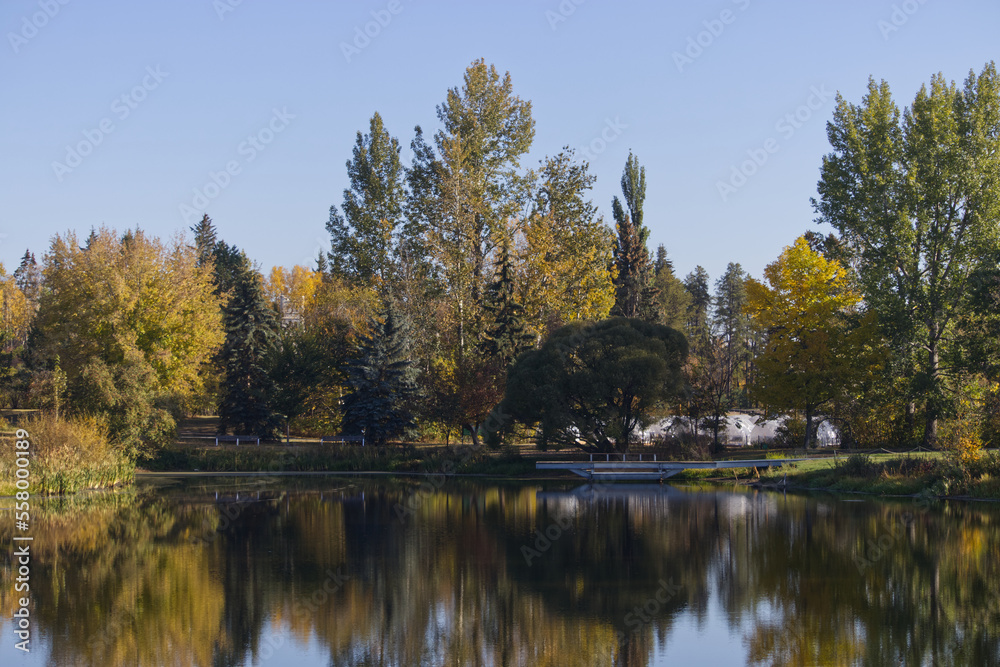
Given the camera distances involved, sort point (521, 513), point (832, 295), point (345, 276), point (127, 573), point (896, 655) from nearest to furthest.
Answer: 1. point (896, 655)
2. point (127, 573)
3. point (521, 513)
4. point (832, 295)
5. point (345, 276)

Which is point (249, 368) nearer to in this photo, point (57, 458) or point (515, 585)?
point (57, 458)

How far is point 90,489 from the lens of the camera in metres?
34.6

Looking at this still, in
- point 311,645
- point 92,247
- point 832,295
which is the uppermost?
point 92,247

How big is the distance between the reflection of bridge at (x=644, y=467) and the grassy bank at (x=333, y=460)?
14.6 feet

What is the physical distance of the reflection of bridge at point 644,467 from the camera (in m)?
39.1

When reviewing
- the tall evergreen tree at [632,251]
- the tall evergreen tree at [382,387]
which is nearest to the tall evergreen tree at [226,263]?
the tall evergreen tree at [382,387]

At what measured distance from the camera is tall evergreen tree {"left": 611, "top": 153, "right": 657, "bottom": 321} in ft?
215

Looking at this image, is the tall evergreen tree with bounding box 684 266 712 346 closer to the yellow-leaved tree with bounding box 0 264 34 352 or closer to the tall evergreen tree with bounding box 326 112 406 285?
the tall evergreen tree with bounding box 326 112 406 285

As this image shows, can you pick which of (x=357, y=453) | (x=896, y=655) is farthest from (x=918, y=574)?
(x=357, y=453)

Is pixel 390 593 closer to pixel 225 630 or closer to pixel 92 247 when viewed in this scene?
pixel 225 630

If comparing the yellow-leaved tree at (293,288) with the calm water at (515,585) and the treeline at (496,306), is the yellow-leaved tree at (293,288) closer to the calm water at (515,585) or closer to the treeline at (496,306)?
the treeline at (496,306)

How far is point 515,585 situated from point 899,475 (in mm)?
19718

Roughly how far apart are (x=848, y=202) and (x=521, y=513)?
25504 millimetres

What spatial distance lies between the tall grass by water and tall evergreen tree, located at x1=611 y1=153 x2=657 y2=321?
134 ft
